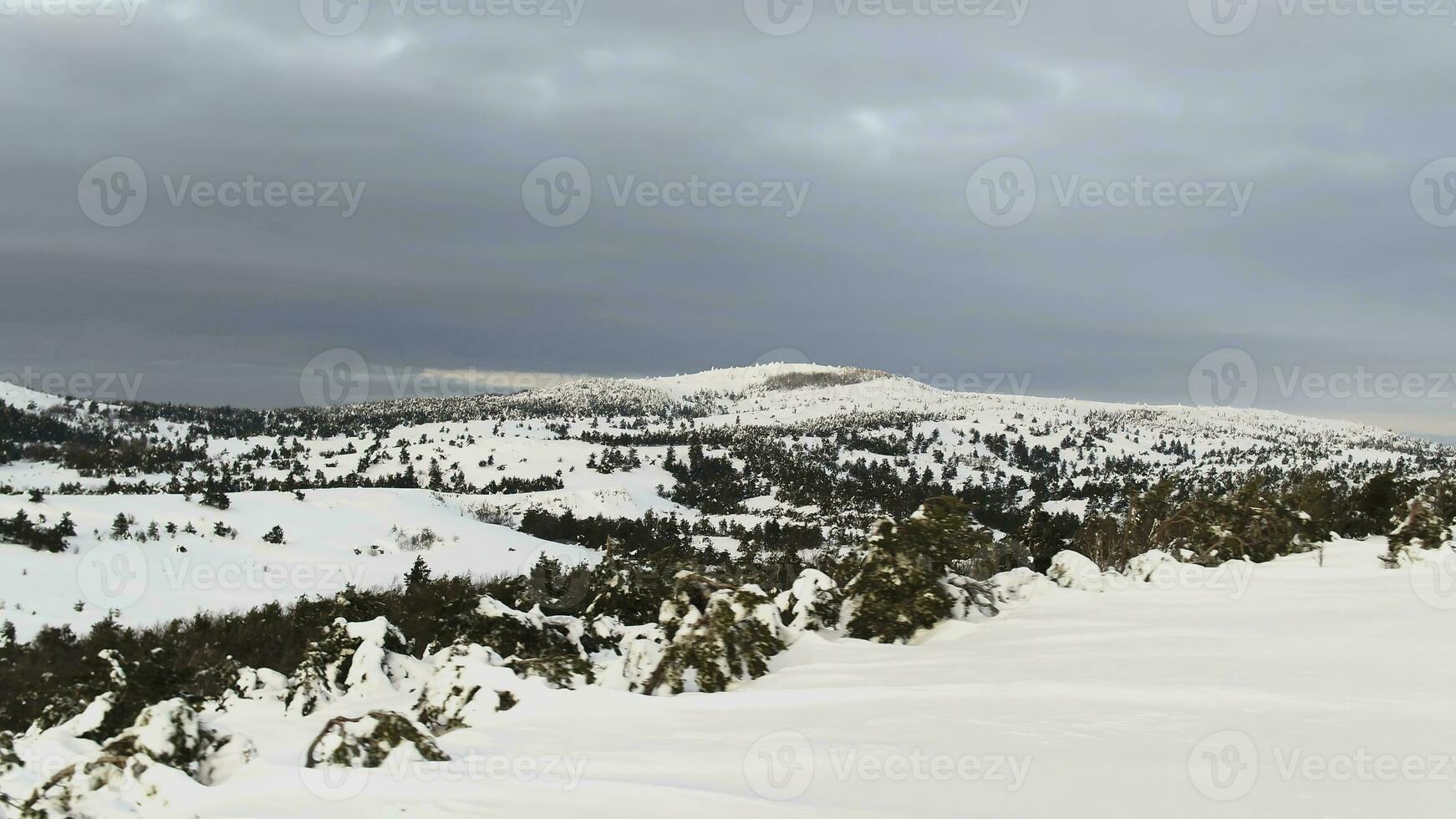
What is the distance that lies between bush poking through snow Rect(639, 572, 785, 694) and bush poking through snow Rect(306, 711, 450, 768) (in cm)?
317

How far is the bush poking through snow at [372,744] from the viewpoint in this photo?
5.84 meters

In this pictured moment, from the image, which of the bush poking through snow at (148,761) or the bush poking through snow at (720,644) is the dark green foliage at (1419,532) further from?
the bush poking through snow at (148,761)

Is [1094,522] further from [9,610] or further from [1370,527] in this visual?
[9,610]

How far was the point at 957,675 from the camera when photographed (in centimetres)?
709

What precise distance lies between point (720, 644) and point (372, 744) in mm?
3839

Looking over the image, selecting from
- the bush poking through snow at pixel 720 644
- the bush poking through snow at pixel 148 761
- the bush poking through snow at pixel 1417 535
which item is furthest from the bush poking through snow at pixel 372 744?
the bush poking through snow at pixel 1417 535

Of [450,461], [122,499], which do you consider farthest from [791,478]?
[122,499]

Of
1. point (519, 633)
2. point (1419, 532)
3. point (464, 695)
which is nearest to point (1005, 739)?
point (464, 695)

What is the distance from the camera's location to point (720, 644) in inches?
343

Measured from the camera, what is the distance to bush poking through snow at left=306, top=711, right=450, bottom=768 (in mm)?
5844

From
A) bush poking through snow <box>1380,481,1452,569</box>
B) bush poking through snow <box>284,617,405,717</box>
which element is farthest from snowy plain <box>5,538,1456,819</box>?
bush poking through snow <box>1380,481,1452,569</box>

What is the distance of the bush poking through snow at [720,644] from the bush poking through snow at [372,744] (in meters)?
3.17

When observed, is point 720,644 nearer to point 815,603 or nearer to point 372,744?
point 815,603

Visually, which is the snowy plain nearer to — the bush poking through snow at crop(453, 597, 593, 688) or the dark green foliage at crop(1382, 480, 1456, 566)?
the bush poking through snow at crop(453, 597, 593, 688)
